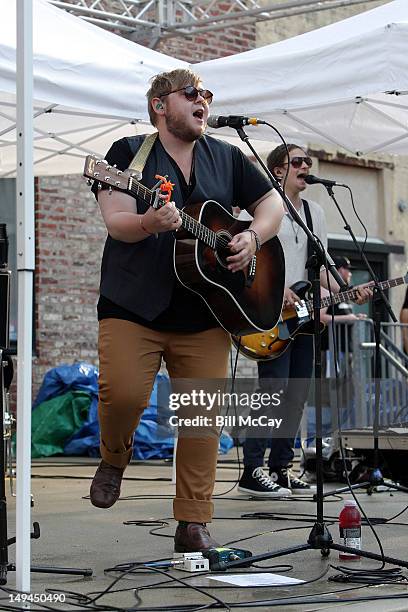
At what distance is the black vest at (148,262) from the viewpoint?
4.54 meters

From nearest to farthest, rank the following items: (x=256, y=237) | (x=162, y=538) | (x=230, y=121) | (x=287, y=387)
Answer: (x=256, y=237)
(x=230, y=121)
(x=162, y=538)
(x=287, y=387)

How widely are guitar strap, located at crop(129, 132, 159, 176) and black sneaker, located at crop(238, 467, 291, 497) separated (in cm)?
297

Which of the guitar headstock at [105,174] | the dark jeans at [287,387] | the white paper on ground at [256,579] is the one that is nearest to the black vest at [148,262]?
the guitar headstock at [105,174]

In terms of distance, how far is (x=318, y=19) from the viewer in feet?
49.0

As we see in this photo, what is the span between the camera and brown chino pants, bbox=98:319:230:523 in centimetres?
453

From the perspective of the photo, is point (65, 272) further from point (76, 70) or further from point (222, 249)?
point (222, 249)

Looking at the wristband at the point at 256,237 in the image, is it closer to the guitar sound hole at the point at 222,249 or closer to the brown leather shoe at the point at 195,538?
the guitar sound hole at the point at 222,249

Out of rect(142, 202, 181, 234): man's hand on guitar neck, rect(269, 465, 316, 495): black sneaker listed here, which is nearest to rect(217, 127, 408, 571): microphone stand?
rect(142, 202, 181, 234): man's hand on guitar neck

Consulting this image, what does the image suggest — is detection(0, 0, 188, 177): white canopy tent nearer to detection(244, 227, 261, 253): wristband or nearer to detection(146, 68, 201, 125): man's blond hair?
detection(146, 68, 201, 125): man's blond hair

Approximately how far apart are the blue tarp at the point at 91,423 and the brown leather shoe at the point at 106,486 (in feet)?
17.7

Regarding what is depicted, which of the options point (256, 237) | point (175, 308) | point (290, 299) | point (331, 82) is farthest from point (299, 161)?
point (175, 308)

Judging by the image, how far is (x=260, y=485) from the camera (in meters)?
7.03

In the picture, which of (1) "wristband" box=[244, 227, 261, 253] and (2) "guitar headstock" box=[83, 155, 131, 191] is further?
(1) "wristband" box=[244, 227, 261, 253]

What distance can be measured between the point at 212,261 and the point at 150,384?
58 cm
